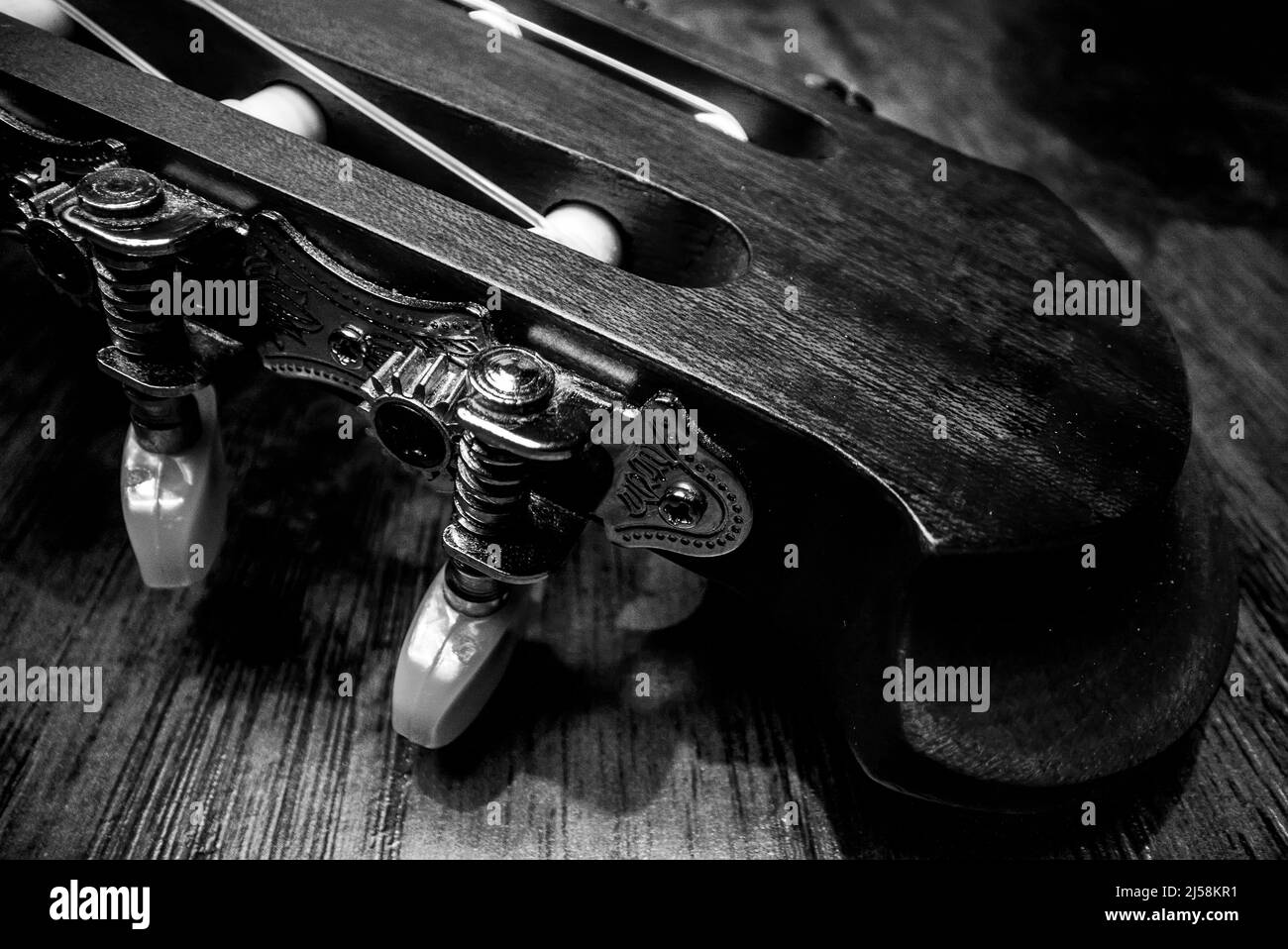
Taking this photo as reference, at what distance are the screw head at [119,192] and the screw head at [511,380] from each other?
12.0 inches

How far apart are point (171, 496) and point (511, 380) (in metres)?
0.47

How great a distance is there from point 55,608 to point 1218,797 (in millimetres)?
1135

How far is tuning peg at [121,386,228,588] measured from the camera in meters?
1.04

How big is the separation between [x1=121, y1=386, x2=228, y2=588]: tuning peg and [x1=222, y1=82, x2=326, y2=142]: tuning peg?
0.27 meters

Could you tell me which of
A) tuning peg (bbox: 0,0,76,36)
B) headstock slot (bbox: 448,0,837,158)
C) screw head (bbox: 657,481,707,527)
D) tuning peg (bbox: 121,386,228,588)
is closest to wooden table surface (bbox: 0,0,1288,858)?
tuning peg (bbox: 121,386,228,588)

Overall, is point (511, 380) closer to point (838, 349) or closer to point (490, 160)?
point (838, 349)

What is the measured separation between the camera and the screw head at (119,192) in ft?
2.74

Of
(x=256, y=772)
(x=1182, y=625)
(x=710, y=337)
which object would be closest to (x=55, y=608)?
(x=256, y=772)

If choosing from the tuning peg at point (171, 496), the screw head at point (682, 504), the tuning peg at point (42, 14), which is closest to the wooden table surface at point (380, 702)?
the tuning peg at point (171, 496)

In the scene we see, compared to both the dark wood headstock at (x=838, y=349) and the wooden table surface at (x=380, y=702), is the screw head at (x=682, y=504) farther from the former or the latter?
the wooden table surface at (x=380, y=702)

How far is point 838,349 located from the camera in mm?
868

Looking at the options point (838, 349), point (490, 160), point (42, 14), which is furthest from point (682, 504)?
point (42, 14)

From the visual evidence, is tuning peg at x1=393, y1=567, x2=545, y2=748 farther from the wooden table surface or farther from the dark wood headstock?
the dark wood headstock

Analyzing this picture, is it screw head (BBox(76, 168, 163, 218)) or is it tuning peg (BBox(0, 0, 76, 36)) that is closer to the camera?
screw head (BBox(76, 168, 163, 218))
